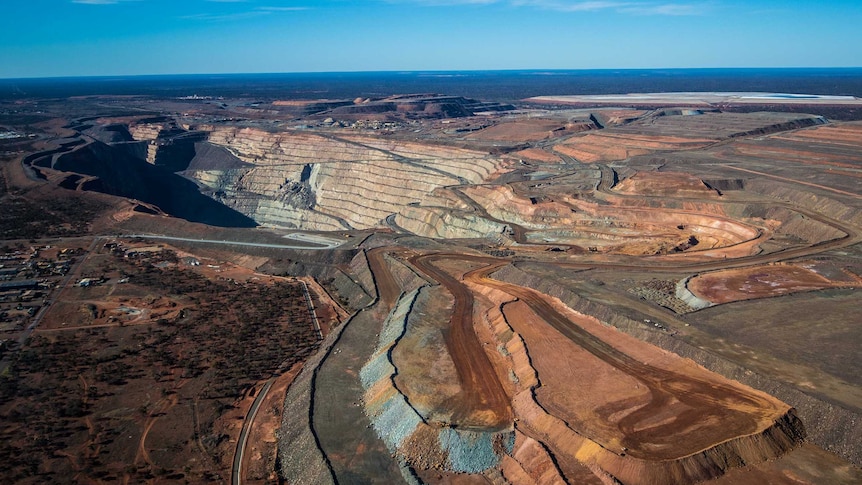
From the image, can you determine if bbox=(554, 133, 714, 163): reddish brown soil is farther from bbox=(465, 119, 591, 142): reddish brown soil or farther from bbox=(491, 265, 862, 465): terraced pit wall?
bbox=(491, 265, 862, 465): terraced pit wall

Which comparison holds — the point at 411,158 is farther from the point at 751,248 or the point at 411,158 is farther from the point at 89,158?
the point at 751,248

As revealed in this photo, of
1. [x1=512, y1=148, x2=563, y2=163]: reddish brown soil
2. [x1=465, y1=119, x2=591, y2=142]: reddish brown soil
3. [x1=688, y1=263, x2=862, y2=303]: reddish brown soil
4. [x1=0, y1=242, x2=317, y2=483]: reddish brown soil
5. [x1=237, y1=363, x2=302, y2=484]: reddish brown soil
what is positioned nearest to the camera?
[x1=237, y1=363, x2=302, y2=484]: reddish brown soil

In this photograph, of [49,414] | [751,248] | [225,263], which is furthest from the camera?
[225,263]

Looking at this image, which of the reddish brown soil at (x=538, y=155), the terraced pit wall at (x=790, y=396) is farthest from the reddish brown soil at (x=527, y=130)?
the terraced pit wall at (x=790, y=396)

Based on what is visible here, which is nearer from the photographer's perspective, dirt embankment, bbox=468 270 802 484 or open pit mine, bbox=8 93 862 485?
dirt embankment, bbox=468 270 802 484

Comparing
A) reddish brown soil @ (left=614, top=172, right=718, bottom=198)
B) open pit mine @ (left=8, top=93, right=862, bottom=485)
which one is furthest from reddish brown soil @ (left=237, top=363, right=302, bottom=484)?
reddish brown soil @ (left=614, top=172, right=718, bottom=198)

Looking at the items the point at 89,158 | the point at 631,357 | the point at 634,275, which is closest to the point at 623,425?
the point at 631,357

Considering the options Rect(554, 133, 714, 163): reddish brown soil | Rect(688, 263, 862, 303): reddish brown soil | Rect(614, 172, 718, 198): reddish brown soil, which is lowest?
Rect(688, 263, 862, 303): reddish brown soil
